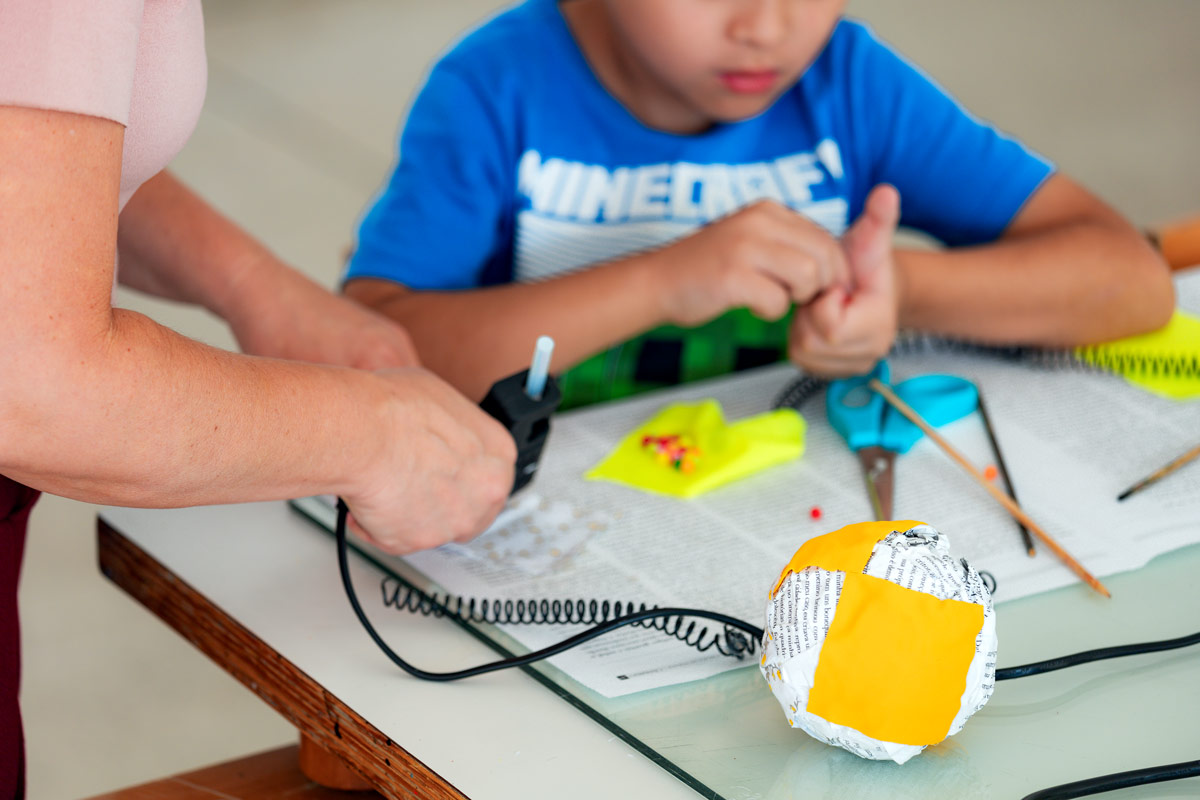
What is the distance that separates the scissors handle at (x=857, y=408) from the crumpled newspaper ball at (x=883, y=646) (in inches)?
13.4

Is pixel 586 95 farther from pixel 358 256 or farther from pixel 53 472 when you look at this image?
pixel 53 472

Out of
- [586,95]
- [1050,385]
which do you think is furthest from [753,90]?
[1050,385]

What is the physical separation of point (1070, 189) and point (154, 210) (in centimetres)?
83

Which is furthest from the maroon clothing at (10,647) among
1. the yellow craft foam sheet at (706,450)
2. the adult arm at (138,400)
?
the yellow craft foam sheet at (706,450)

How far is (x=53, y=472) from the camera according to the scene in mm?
489

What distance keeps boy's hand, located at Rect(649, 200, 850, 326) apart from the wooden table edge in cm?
43

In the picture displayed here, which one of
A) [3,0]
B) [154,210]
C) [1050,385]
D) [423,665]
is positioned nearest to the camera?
[3,0]

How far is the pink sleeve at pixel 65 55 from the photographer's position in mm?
434

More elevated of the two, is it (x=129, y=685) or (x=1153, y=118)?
(x=1153, y=118)

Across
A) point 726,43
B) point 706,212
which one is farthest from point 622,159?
point 726,43

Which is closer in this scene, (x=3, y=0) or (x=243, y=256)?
(x=3, y=0)

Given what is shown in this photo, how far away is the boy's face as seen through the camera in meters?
0.94

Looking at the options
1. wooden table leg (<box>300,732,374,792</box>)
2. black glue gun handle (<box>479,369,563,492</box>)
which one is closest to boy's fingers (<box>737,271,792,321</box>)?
black glue gun handle (<box>479,369,563,492</box>)

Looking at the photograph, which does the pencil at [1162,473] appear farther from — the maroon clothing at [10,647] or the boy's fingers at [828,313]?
the maroon clothing at [10,647]
